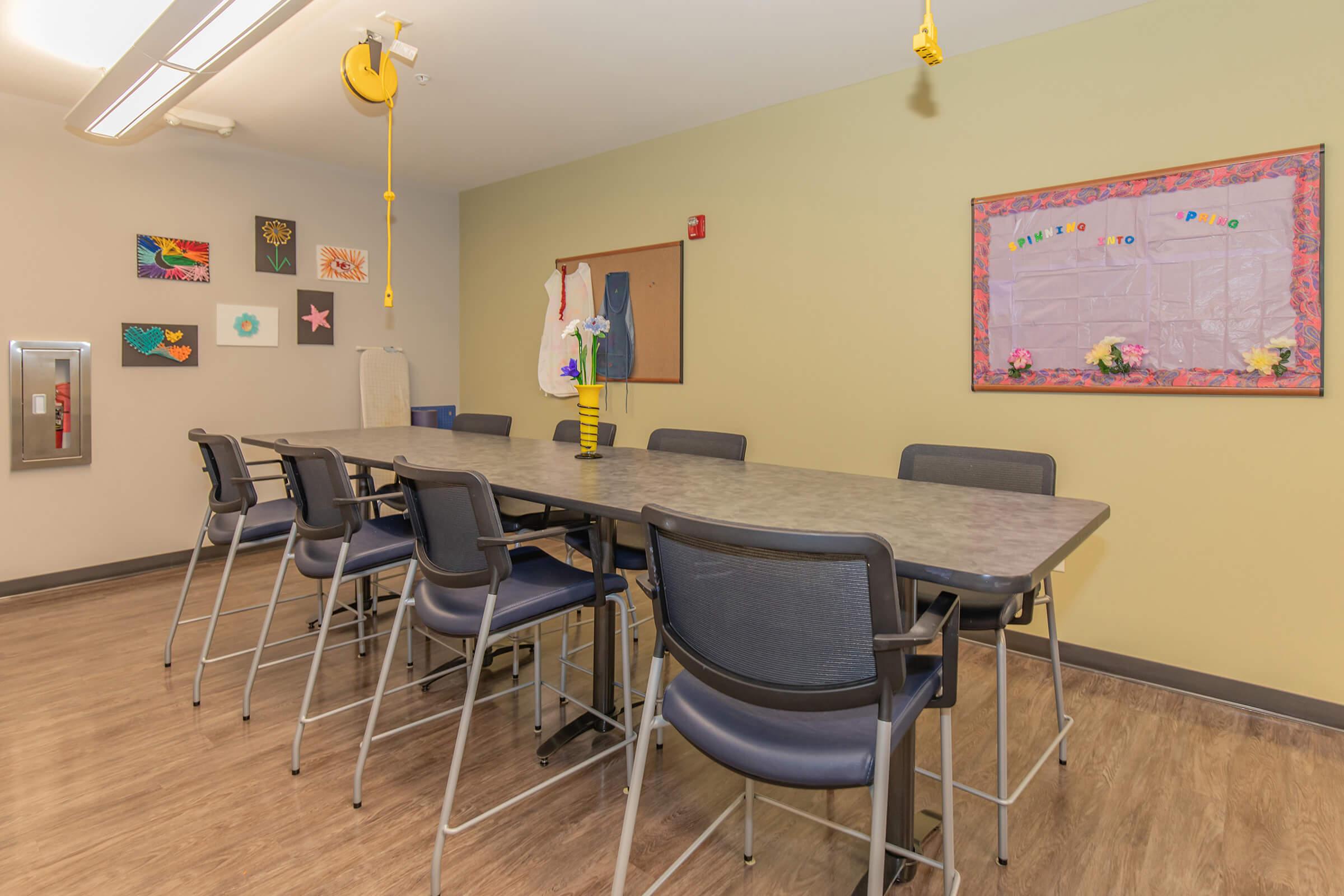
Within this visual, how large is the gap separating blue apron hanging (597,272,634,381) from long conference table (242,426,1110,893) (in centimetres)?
193

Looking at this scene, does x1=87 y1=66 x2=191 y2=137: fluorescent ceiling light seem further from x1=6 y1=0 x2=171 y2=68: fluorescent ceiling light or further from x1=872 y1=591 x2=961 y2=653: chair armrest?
x1=872 y1=591 x2=961 y2=653: chair armrest

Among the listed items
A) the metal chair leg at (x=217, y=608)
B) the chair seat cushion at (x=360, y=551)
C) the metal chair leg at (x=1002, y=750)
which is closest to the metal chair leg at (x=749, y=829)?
the metal chair leg at (x=1002, y=750)

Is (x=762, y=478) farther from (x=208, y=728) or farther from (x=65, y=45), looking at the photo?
(x=65, y=45)

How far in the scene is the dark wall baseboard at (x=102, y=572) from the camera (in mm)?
4059

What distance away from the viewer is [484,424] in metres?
4.08

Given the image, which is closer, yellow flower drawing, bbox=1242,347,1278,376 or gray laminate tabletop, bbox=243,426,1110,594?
gray laminate tabletop, bbox=243,426,1110,594

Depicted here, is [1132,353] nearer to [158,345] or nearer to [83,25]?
[83,25]

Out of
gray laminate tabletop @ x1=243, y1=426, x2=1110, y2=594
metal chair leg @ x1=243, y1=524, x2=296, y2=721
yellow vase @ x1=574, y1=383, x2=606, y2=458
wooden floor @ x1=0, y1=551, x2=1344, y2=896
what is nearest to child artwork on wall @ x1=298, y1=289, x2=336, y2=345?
gray laminate tabletop @ x1=243, y1=426, x2=1110, y2=594

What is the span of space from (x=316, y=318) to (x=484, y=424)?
2045 mm

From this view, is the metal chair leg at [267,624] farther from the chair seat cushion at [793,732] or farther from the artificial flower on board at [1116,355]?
the artificial flower on board at [1116,355]

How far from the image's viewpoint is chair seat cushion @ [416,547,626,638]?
192 centimetres

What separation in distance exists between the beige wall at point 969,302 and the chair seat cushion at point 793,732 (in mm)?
589

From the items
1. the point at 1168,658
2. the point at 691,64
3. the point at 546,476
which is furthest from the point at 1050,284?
the point at 546,476

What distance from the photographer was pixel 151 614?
12.2 ft
